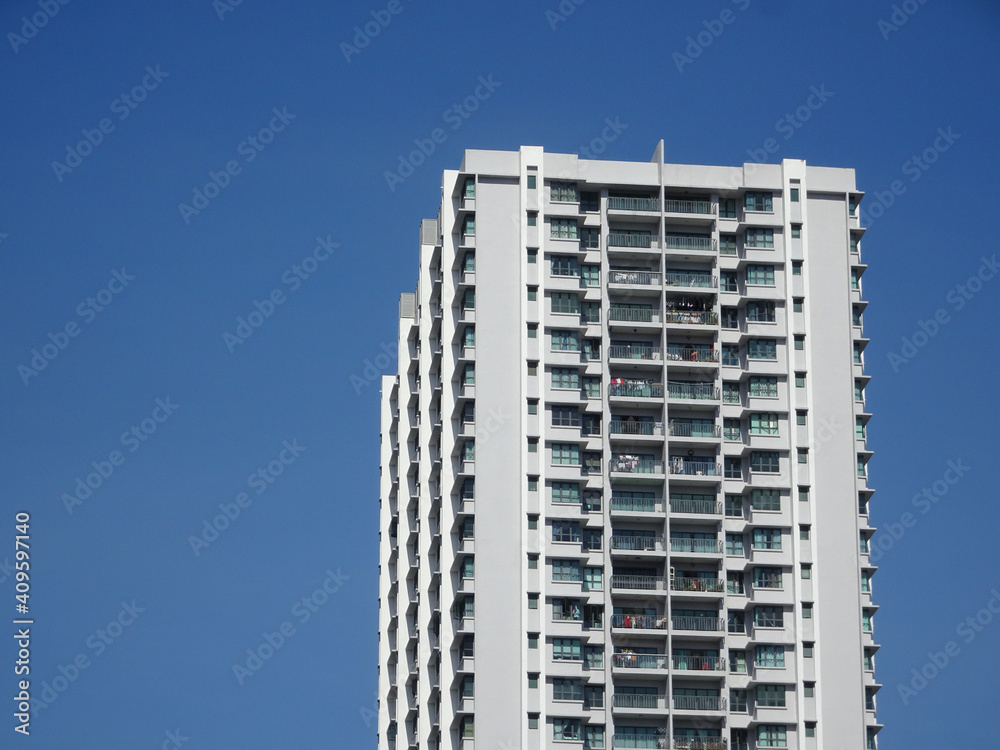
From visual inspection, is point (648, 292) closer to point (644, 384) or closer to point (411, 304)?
point (644, 384)

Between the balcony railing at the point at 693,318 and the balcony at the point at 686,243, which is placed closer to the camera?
the balcony railing at the point at 693,318

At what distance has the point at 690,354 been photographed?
130m

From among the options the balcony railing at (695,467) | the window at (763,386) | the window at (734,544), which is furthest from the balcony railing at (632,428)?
the window at (734,544)

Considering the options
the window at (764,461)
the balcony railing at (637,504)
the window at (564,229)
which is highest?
the window at (564,229)

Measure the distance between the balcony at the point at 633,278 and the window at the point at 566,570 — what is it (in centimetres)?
1912

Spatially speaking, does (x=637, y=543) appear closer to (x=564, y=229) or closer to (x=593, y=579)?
(x=593, y=579)

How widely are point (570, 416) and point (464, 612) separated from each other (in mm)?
14256

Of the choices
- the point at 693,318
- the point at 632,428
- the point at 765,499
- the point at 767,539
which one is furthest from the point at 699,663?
the point at 693,318

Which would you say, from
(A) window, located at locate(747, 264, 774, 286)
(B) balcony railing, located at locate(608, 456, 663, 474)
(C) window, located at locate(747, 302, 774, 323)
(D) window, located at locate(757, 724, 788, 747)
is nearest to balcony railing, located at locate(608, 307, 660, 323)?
(C) window, located at locate(747, 302, 774, 323)

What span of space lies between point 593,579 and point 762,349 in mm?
19312

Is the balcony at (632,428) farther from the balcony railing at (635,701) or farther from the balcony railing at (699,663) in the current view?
the balcony railing at (635,701)

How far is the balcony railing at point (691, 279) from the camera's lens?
131375 mm

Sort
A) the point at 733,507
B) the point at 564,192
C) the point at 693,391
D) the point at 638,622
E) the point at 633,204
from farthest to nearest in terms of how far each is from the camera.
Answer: the point at 633,204 < the point at 564,192 < the point at 693,391 < the point at 733,507 < the point at 638,622

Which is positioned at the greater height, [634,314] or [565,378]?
[634,314]
